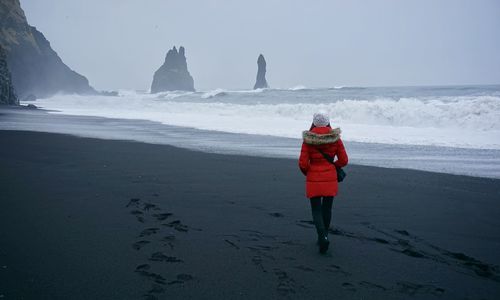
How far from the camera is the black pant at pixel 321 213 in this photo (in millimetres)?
4387

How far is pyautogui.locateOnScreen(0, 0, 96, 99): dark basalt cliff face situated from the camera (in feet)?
238

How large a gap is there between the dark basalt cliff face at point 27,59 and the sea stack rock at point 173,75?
30629 mm

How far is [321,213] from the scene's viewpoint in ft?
14.8

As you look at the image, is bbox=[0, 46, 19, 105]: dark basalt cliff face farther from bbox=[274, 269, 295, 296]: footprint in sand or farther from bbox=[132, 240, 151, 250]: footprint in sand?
bbox=[274, 269, 295, 296]: footprint in sand

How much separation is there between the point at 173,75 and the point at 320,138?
135m

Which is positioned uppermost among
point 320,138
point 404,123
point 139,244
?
point 404,123

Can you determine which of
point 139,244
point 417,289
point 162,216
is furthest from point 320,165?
point 162,216

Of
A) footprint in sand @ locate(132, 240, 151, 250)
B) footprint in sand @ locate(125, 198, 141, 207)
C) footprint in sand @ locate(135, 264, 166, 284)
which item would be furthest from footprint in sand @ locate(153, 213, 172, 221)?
footprint in sand @ locate(135, 264, 166, 284)

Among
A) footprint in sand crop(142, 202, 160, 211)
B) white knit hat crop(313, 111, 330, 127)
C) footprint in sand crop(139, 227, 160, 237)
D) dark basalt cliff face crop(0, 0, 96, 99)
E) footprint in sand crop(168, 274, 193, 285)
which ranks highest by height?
dark basalt cliff face crop(0, 0, 96, 99)

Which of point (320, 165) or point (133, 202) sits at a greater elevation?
point (320, 165)

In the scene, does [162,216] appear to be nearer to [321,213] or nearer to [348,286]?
[321,213]

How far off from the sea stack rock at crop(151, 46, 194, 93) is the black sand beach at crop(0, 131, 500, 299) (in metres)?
128

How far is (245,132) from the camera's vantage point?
61.1 ft

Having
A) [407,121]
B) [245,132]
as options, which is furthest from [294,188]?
[407,121]
